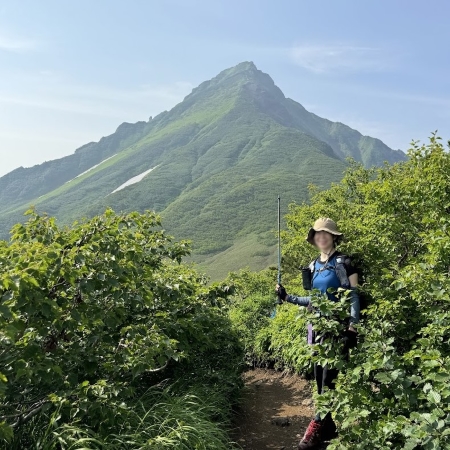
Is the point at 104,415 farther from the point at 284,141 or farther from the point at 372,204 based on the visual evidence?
the point at 284,141

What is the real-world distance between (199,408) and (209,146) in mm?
185971

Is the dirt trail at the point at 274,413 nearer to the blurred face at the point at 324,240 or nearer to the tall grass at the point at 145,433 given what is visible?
the tall grass at the point at 145,433

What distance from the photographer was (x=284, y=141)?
177125 mm

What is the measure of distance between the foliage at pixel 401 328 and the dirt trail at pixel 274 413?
6.17ft

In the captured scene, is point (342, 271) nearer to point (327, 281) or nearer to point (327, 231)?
point (327, 281)

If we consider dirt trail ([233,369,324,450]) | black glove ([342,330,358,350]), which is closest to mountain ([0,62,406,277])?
dirt trail ([233,369,324,450])

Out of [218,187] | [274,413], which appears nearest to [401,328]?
[274,413]

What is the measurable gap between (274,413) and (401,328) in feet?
10.6

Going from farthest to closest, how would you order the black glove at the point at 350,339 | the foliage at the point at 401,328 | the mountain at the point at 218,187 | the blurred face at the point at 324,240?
the mountain at the point at 218,187, the blurred face at the point at 324,240, the black glove at the point at 350,339, the foliage at the point at 401,328

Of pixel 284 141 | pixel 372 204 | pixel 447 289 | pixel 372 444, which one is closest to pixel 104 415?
pixel 372 444

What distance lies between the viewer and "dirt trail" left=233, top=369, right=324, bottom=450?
5547 mm

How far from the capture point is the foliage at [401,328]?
2.82m

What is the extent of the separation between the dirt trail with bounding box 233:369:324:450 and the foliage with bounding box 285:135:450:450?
188 cm

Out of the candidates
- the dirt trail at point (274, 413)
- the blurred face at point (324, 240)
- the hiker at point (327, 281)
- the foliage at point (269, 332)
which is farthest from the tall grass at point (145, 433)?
the blurred face at point (324, 240)
